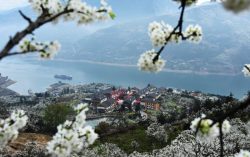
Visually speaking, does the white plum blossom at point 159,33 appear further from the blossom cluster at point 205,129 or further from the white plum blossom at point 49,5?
the blossom cluster at point 205,129

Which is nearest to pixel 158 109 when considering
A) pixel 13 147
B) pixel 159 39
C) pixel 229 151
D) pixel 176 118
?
pixel 176 118

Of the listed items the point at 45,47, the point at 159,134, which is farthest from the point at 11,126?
the point at 159,134

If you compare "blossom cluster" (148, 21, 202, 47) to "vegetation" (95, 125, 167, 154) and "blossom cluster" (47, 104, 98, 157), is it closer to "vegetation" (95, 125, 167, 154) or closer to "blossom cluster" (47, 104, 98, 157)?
"blossom cluster" (47, 104, 98, 157)

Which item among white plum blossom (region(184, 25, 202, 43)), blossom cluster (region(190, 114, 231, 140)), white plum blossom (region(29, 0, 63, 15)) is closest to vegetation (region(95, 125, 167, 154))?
white plum blossom (region(184, 25, 202, 43))

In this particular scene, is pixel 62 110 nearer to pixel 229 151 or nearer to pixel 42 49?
pixel 229 151

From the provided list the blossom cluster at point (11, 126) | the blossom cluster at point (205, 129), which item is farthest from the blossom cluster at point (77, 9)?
the blossom cluster at point (205, 129)
